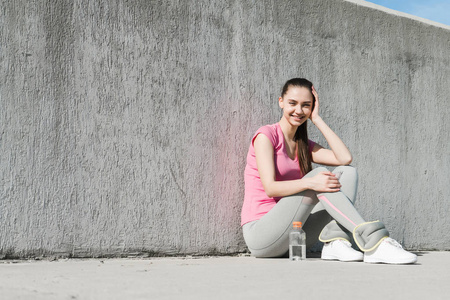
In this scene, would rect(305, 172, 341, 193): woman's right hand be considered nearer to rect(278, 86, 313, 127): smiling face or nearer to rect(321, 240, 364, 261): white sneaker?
rect(321, 240, 364, 261): white sneaker

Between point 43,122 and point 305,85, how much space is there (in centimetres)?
181

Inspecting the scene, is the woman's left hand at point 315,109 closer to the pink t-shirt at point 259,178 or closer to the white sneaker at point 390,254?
the pink t-shirt at point 259,178

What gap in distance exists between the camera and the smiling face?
12.6 ft

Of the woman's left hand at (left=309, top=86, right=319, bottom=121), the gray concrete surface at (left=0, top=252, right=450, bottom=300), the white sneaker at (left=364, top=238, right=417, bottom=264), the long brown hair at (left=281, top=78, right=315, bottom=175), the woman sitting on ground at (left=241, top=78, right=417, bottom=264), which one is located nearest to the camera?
the gray concrete surface at (left=0, top=252, right=450, bottom=300)

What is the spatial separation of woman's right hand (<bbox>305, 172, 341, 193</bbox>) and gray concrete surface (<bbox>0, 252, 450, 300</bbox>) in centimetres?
46

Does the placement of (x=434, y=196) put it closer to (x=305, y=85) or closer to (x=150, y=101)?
(x=305, y=85)

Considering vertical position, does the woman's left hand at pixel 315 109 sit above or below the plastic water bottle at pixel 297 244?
above

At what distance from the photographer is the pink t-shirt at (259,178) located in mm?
3775

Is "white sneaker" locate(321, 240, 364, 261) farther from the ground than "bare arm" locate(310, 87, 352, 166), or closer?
closer

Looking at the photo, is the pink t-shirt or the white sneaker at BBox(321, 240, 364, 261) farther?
the pink t-shirt

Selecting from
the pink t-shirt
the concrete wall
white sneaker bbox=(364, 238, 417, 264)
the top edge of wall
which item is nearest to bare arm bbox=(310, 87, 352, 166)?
the pink t-shirt

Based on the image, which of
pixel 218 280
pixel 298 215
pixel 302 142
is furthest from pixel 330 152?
pixel 218 280

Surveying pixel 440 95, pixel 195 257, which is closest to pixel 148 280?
pixel 195 257

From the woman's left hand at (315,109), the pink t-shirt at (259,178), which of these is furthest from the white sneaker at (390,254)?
the woman's left hand at (315,109)
